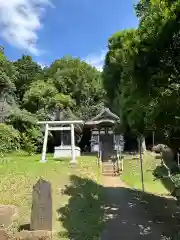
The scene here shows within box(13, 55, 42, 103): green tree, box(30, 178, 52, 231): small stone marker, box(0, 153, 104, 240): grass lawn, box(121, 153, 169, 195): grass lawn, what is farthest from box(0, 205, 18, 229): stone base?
box(13, 55, 42, 103): green tree

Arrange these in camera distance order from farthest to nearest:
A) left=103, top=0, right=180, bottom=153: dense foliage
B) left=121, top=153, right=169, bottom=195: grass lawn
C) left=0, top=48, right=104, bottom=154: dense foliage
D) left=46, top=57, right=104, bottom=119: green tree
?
left=46, top=57, right=104, bottom=119: green tree < left=0, top=48, right=104, bottom=154: dense foliage < left=121, top=153, right=169, bottom=195: grass lawn < left=103, top=0, right=180, bottom=153: dense foliage

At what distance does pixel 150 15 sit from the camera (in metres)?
10.2

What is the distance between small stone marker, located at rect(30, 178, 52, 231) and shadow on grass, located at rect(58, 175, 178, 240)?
0.57 meters

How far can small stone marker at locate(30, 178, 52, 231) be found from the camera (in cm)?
874

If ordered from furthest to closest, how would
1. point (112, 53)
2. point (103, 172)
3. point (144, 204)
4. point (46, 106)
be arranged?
point (46, 106) → point (112, 53) → point (103, 172) → point (144, 204)

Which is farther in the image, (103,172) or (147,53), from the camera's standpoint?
(103,172)

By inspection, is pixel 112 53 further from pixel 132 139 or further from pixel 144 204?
pixel 144 204

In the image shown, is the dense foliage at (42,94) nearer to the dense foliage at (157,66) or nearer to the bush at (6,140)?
the bush at (6,140)

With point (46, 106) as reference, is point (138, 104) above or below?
below

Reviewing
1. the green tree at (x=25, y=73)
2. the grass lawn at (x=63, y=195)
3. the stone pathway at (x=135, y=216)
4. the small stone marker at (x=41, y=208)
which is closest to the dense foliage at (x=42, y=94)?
the green tree at (x=25, y=73)

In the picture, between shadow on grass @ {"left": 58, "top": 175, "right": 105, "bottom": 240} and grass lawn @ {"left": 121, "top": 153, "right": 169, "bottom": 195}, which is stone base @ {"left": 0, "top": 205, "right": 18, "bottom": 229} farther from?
grass lawn @ {"left": 121, "top": 153, "right": 169, "bottom": 195}

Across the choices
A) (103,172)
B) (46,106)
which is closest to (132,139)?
(46,106)

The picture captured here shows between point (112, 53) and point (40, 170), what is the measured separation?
15656mm

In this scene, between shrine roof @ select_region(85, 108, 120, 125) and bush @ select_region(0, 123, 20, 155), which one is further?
shrine roof @ select_region(85, 108, 120, 125)
